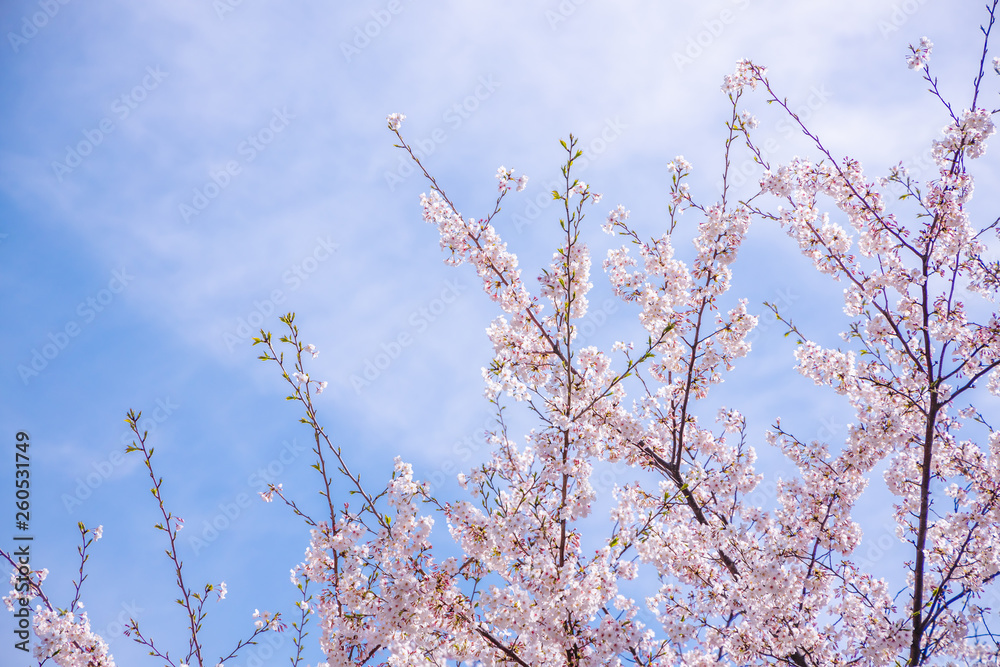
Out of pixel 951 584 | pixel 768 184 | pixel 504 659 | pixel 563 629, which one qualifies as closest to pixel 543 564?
pixel 563 629

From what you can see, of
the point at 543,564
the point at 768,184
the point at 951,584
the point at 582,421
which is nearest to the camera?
the point at 543,564

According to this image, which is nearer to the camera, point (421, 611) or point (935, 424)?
point (421, 611)

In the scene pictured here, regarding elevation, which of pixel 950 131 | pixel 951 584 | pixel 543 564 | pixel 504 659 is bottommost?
pixel 504 659

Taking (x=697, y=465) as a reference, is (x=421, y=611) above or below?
below

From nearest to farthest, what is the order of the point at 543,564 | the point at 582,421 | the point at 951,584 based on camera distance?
the point at 543,564
the point at 582,421
the point at 951,584

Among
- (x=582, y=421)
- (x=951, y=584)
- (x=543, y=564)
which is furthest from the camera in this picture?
(x=951, y=584)

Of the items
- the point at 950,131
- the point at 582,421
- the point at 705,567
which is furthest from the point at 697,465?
the point at 950,131

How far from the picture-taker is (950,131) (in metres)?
5.91

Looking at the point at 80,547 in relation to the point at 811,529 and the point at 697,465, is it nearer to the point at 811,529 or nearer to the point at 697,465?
the point at 697,465

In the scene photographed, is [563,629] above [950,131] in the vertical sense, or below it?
below

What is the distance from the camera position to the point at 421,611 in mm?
5098

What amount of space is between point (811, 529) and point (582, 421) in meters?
3.13

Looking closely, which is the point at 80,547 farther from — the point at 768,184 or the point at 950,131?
the point at 950,131

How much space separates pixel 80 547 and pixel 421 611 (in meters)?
3.20
